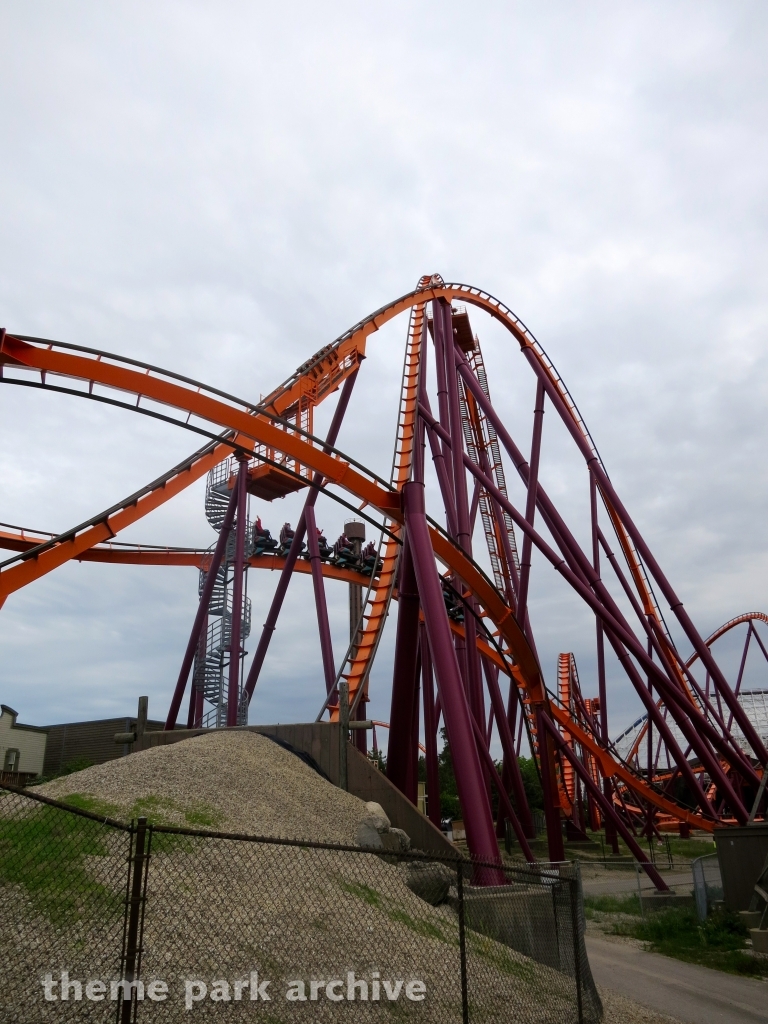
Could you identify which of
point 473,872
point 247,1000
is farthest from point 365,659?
point 247,1000

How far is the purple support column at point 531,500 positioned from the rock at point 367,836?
29.0ft

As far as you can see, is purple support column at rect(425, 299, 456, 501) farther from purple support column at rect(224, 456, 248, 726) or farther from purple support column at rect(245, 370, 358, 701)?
purple support column at rect(224, 456, 248, 726)

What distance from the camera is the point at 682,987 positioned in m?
8.02

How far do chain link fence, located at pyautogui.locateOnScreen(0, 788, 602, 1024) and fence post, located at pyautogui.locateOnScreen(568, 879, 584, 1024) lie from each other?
0.06ft

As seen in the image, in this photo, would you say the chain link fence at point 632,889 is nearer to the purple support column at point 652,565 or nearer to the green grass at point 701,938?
the green grass at point 701,938

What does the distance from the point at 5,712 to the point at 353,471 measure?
17.6 metres

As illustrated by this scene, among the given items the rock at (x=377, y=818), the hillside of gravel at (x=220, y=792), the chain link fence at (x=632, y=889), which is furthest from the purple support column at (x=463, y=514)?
the hillside of gravel at (x=220, y=792)

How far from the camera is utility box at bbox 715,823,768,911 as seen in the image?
11.3 m

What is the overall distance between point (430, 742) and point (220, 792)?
7.83 m

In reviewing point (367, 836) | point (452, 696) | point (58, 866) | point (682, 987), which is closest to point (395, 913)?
Result: point (367, 836)

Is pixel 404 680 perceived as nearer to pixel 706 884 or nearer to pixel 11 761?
pixel 706 884

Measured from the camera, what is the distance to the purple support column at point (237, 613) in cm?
1653

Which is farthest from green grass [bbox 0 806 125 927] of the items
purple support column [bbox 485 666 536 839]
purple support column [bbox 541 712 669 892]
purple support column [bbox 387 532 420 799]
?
purple support column [bbox 485 666 536 839]

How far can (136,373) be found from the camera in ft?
32.6
